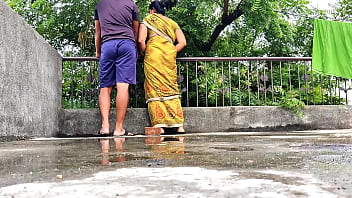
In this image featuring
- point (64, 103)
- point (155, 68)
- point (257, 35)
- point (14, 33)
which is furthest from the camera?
point (257, 35)

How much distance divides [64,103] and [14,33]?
7.17 feet

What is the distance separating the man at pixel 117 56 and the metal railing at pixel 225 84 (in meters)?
0.91

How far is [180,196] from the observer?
1.09 meters

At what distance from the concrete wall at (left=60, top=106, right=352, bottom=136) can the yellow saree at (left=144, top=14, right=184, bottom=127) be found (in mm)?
415

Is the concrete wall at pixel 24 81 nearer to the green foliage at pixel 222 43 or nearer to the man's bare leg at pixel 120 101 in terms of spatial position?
the man's bare leg at pixel 120 101

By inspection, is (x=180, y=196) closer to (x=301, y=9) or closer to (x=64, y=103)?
(x=64, y=103)

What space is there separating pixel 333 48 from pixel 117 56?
448 cm

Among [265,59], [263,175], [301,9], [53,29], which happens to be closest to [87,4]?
[53,29]

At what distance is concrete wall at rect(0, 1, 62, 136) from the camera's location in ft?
11.4

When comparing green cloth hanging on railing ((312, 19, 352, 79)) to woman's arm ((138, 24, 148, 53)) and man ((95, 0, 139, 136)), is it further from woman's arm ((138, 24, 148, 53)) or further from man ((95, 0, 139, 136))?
man ((95, 0, 139, 136))

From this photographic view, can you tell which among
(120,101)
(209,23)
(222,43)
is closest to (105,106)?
(120,101)

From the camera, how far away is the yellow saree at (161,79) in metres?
5.18

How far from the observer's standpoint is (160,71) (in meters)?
5.26

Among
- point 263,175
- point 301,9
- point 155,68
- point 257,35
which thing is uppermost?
point 301,9
